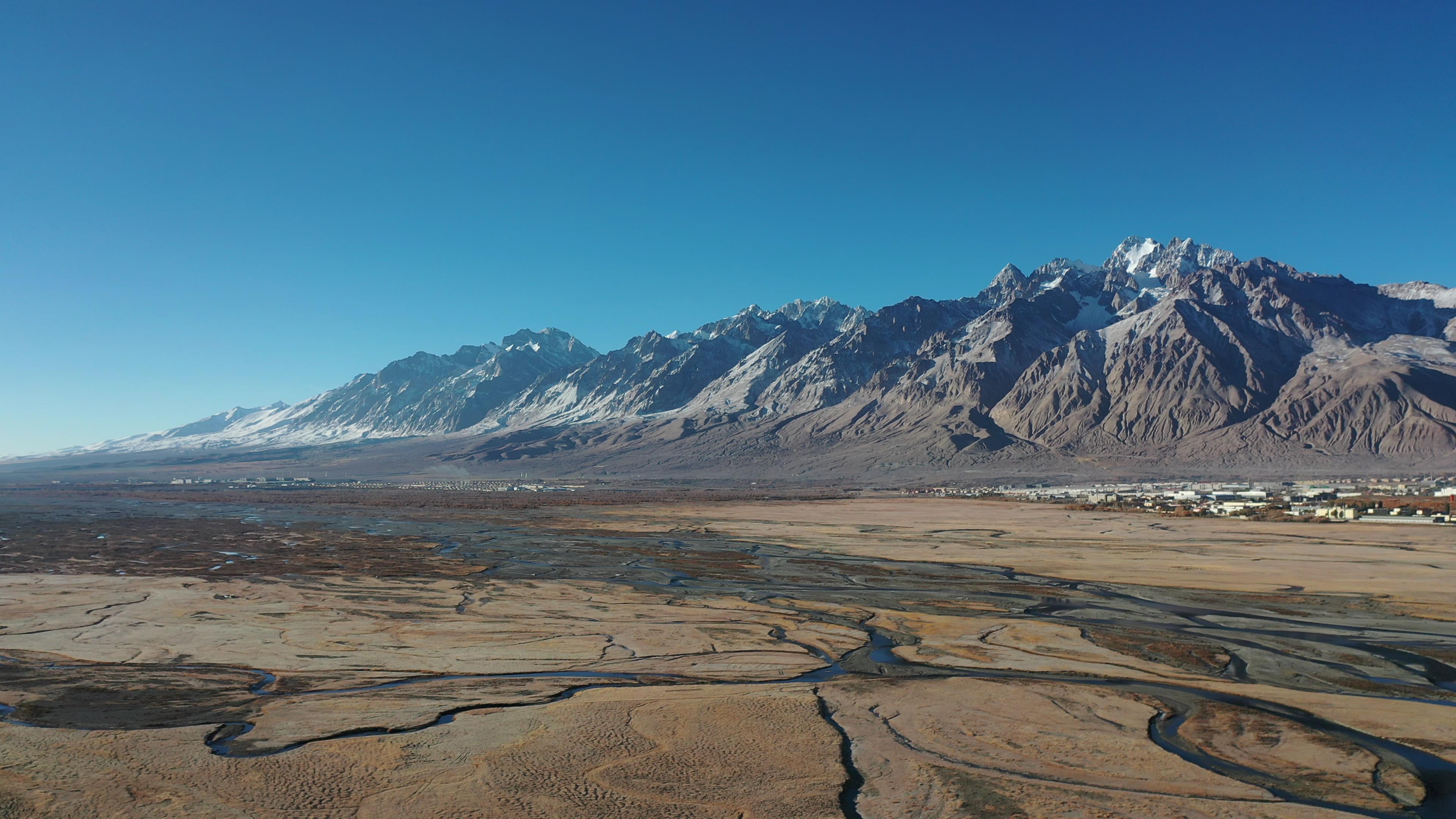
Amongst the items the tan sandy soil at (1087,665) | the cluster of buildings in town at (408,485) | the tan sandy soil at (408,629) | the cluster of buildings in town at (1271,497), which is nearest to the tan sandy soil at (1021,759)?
the tan sandy soil at (1087,665)

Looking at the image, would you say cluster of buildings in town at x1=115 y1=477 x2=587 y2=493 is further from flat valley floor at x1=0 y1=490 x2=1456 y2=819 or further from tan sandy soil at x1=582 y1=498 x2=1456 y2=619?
flat valley floor at x1=0 y1=490 x2=1456 y2=819

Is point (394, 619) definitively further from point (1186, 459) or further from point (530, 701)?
point (1186, 459)

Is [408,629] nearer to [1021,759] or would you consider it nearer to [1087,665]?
[1021,759]

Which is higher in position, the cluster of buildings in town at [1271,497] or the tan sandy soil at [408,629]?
the tan sandy soil at [408,629]

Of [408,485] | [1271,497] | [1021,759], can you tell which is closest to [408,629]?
[1021,759]

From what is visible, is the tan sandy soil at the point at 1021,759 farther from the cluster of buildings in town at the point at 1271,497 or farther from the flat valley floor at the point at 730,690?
the cluster of buildings in town at the point at 1271,497

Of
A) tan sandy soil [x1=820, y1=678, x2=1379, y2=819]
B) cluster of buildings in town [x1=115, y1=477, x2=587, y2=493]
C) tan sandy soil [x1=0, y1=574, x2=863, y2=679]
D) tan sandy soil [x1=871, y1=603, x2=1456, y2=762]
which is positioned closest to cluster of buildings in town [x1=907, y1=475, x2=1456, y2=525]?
tan sandy soil [x1=871, y1=603, x2=1456, y2=762]
